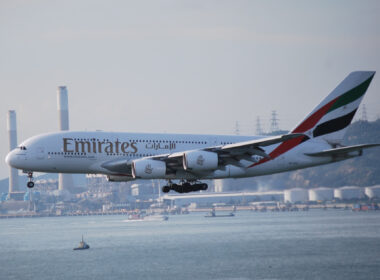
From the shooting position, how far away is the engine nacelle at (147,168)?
5994 cm

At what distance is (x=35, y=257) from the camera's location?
181m

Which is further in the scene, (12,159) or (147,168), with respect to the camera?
(12,159)

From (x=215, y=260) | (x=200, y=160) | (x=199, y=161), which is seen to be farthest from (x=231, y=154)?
(x=215, y=260)

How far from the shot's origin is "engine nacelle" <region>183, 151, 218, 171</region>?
59.8m

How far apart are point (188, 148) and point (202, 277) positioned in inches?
2956

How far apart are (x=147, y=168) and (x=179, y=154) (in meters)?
3.19

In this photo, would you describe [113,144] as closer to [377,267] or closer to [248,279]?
[248,279]

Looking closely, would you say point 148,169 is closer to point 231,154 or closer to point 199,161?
point 199,161

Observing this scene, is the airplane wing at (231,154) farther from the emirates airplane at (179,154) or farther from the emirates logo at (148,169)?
the emirates logo at (148,169)

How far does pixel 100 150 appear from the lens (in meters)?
62.0

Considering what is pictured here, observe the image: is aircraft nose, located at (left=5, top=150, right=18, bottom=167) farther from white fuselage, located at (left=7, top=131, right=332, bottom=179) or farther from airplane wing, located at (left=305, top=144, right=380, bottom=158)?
airplane wing, located at (left=305, top=144, right=380, bottom=158)

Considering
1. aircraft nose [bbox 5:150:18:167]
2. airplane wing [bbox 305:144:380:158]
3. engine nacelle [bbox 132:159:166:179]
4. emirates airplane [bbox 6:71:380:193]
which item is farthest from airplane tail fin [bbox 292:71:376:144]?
aircraft nose [bbox 5:150:18:167]

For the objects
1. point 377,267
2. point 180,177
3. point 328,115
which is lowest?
point 377,267

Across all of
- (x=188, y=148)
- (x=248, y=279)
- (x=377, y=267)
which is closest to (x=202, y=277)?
(x=248, y=279)
